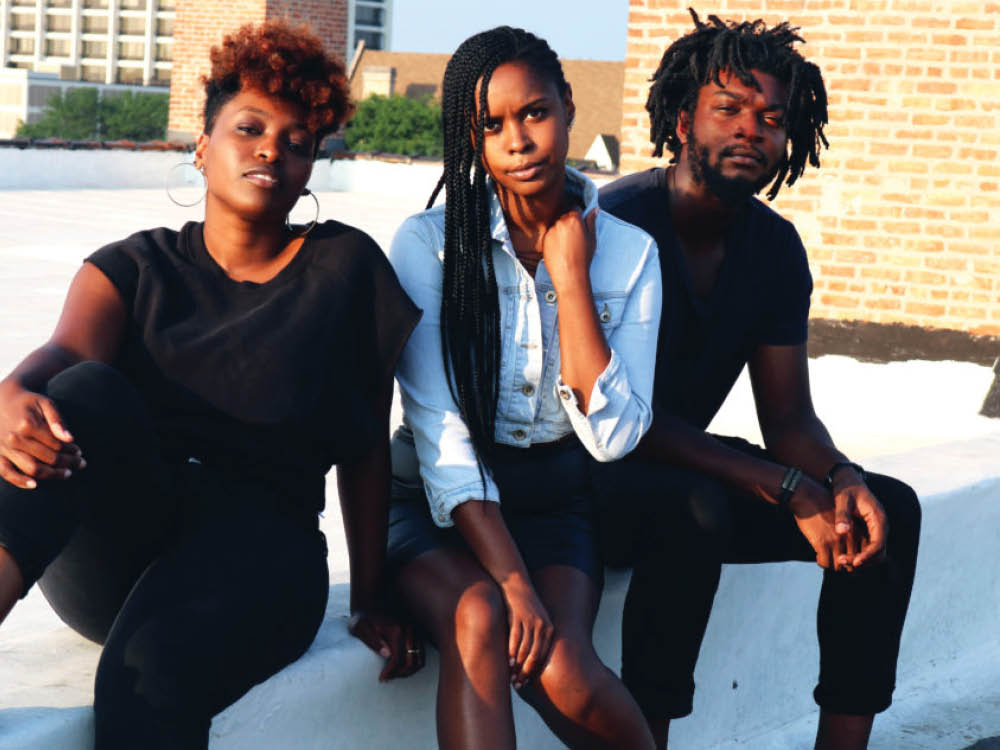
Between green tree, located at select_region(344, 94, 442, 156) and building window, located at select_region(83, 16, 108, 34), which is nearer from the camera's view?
green tree, located at select_region(344, 94, 442, 156)

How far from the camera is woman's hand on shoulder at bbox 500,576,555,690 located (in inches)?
91.6

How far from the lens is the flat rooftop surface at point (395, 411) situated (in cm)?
237

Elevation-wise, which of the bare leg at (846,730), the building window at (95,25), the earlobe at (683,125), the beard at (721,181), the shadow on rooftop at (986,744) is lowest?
the shadow on rooftop at (986,744)

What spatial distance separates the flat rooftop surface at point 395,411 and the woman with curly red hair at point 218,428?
12cm

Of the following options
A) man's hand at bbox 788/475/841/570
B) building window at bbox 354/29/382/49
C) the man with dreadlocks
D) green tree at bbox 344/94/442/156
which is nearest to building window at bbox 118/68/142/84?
building window at bbox 354/29/382/49

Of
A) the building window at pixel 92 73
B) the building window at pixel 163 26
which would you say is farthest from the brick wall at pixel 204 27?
the building window at pixel 92 73

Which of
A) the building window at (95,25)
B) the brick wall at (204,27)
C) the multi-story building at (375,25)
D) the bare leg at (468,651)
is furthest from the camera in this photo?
the building window at (95,25)

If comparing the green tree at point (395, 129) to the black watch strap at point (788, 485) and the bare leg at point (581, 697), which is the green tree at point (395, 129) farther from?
the bare leg at point (581, 697)

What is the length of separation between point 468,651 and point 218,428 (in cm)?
54

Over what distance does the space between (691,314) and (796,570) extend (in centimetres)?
76

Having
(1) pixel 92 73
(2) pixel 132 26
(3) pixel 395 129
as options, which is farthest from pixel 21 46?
(3) pixel 395 129

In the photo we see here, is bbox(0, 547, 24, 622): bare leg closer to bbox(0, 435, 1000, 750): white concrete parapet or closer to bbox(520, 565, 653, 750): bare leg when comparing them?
bbox(0, 435, 1000, 750): white concrete parapet

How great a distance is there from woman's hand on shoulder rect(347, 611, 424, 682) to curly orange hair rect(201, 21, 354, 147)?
88 cm

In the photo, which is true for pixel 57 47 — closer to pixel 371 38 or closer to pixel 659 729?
pixel 371 38
